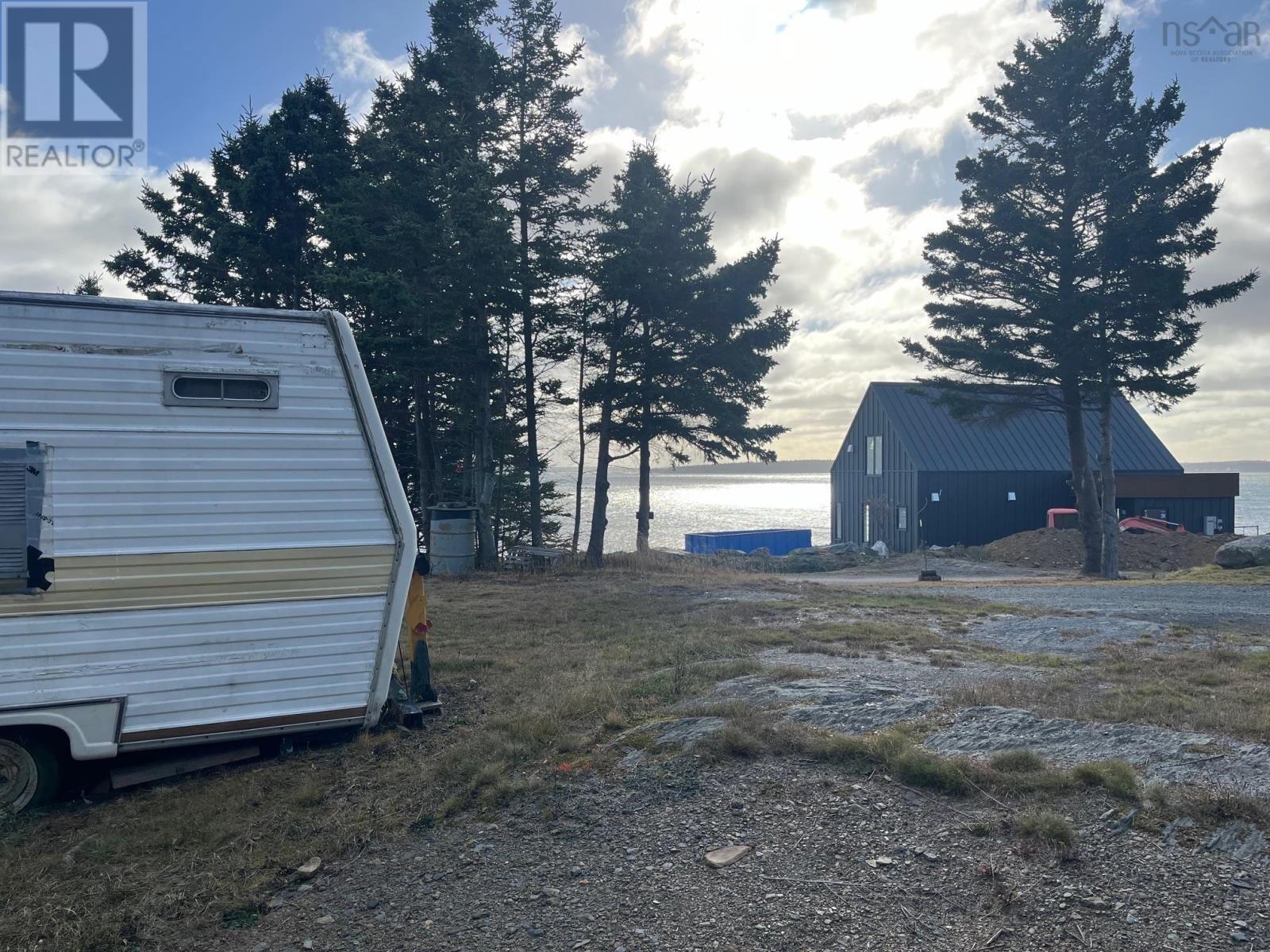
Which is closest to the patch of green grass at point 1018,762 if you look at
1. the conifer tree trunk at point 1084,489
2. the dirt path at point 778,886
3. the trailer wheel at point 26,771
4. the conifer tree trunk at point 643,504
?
the dirt path at point 778,886

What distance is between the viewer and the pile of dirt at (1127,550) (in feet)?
88.5

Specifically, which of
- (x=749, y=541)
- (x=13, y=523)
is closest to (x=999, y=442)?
(x=749, y=541)

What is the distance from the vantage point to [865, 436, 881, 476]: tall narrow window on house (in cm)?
3588

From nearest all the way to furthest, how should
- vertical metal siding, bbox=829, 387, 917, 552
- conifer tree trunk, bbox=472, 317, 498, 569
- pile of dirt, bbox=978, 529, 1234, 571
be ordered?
conifer tree trunk, bbox=472, 317, 498, 569 < pile of dirt, bbox=978, 529, 1234, 571 < vertical metal siding, bbox=829, 387, 917, 552

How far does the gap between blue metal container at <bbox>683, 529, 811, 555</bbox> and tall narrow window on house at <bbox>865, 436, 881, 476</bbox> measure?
3.96 meters

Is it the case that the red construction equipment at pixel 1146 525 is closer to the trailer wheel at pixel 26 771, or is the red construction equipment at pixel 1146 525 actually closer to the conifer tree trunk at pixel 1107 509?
the conifer tree trunk at pixel 1107 509

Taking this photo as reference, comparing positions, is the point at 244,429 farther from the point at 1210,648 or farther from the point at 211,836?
the point at 1210,648

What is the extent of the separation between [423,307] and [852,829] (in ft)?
50.7

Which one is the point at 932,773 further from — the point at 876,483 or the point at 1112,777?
the point at 876,483

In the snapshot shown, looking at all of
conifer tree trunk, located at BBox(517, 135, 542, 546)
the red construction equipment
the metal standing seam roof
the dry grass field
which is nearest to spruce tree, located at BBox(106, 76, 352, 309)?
conifer tree trunk, located at BBox(517, 135, 542, 546)

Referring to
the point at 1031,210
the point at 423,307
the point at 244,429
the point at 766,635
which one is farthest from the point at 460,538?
the point at 1031,210

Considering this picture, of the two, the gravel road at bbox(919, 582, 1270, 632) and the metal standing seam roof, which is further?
the metal standing seam roof

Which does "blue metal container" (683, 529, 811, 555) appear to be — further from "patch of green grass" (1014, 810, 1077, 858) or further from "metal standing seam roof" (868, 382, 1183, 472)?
"patch of green grass" (1014, 810, 1077, 858)

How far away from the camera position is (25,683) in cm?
468
